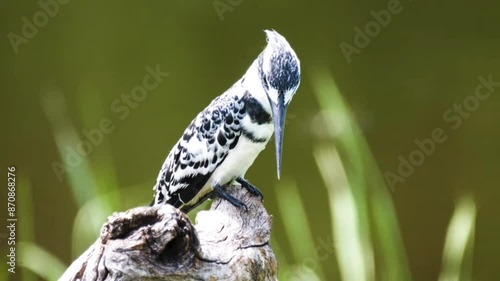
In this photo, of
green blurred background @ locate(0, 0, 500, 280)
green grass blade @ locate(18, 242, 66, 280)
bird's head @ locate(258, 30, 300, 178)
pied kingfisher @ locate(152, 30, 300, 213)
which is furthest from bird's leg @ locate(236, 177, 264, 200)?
green grass blade @ locate(18, 242, 66, 280)

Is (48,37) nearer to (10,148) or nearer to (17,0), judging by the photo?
(17,0)

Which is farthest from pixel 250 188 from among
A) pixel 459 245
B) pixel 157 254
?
pixel 459 245

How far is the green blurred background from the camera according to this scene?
239 cm

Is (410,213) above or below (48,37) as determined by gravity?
below

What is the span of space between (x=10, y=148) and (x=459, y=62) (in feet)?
5.26

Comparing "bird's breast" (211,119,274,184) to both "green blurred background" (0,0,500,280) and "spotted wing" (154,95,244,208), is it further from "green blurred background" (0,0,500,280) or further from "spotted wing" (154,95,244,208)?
"green blurred background" (0,0,500,280)

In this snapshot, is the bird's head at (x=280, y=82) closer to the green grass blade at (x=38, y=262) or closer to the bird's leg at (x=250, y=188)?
the bird's leg at (x=250, y=188)

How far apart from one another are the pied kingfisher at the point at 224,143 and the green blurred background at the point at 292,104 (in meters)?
0.69

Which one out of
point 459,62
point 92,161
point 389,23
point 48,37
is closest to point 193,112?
point 92,161

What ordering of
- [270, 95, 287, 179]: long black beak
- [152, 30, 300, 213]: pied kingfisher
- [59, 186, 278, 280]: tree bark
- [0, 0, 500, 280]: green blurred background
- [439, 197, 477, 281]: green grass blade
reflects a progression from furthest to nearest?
1. [0, 0, 500, 280]: green blurred background
2. [439, 197, 477, 281]: green grass blade
3. [152, 30, 300, 213]: pied kingfisher
4. [270, 95, 287, 179]: long black beak
5. [59, 186, 278, 280]: tree bark

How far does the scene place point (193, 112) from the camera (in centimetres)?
246

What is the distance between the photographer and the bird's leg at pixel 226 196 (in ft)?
5.10

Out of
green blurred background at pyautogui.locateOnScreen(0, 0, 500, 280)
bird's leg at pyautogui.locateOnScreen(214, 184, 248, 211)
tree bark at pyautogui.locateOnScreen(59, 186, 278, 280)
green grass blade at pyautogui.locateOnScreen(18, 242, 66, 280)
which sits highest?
green blurred background at pyautogui.locateOnScreen(0, 0, 500, 280)

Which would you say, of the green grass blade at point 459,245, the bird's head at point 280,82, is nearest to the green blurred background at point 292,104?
the green grass blade at point 459,245
